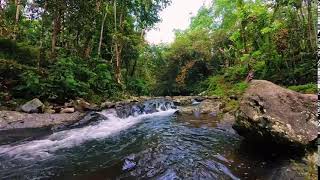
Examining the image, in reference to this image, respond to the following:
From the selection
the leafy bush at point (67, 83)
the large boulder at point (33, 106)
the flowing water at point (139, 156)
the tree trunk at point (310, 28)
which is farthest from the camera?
the leafy bush at point (67, 83)

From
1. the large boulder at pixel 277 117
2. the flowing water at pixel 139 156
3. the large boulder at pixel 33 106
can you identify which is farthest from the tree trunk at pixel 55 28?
the large boulder at pixel 277 117

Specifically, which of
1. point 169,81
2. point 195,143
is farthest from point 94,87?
point 169,81

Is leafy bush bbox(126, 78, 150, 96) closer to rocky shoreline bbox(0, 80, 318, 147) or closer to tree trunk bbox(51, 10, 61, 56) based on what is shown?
tree trunk bbox(51, 10, 61, 56)

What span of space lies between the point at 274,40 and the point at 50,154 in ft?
34.0

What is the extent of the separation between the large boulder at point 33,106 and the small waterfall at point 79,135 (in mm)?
2103

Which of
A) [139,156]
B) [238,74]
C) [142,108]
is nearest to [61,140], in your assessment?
[139,156]

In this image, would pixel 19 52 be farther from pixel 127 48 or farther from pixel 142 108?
pixel 127 48

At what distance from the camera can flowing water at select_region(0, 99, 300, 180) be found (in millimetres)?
4320

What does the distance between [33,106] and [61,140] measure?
350cm

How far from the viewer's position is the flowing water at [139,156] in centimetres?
432

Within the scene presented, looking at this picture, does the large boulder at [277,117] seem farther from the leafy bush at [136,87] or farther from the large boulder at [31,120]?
the leafy bush at [136,87]

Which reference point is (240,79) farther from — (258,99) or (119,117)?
(258,99)

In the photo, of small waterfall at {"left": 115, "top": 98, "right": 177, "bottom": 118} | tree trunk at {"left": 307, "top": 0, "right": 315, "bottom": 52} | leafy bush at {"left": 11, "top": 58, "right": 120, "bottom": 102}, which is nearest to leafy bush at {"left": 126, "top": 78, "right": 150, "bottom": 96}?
leafy bush at {"left": 11, "top": 58, "right": 120, "bottom": 102}

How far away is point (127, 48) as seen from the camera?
22.2 m
